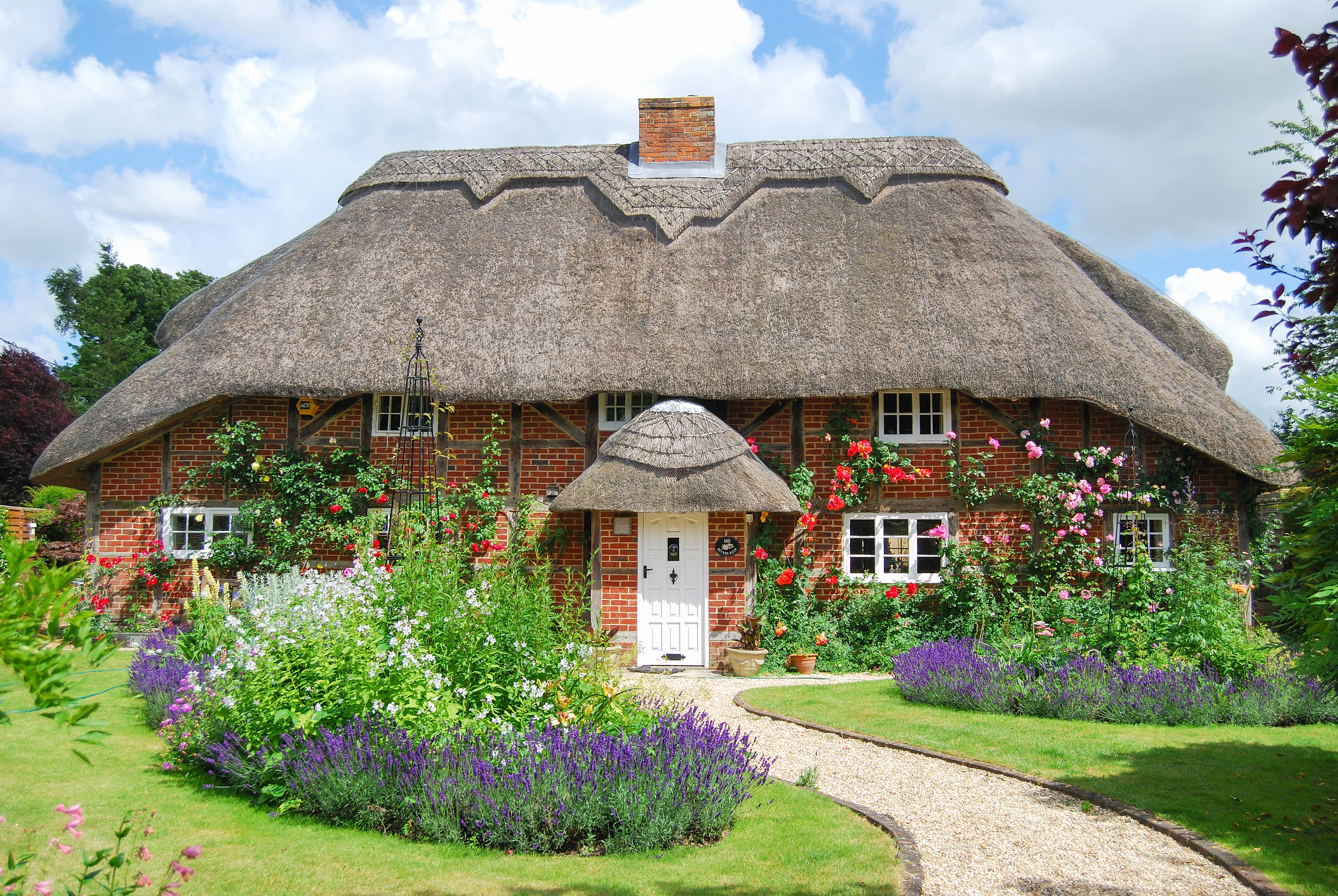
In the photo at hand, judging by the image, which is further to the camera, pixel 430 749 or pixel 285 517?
pixel 285 517

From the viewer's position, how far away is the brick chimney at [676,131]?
13.9 m

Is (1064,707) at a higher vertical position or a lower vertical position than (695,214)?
lower

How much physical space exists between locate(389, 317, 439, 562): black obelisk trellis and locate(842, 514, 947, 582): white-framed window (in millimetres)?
5372

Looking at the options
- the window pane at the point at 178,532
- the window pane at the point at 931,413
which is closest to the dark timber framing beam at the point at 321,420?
the window pane at the point at 178,532

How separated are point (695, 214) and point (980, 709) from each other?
789 centimetres

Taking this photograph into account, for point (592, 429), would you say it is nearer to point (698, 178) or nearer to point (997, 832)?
point (698, 178)

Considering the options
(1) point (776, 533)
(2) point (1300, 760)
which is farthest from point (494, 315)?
(2) point (1300, 760)

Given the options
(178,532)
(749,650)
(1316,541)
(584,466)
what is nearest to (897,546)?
(749,650)

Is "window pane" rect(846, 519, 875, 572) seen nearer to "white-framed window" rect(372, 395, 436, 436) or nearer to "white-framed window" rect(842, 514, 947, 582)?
"white-framed window" rect(842, 514, 947, 582)

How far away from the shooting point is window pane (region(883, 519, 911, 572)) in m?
11.6

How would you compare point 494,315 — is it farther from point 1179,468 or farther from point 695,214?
point 1179,468

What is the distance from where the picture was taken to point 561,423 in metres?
11.9

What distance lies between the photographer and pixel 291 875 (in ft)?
14.5

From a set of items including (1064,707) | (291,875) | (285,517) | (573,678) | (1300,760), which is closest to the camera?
(291,875)
